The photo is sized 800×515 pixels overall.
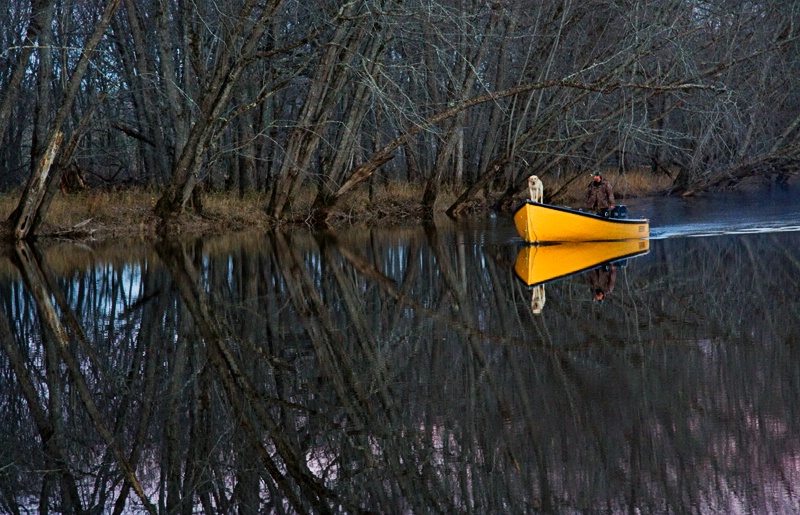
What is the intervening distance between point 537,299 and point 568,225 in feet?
29.0

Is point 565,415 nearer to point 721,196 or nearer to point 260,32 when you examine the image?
point 260,32

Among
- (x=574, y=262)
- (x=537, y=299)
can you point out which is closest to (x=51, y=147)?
(x=574, y=262)

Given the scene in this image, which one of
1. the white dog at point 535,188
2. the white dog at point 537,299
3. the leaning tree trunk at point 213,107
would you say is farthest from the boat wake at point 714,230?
the white dog at point 537,299

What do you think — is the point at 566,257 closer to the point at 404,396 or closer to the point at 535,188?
the point at 535,188

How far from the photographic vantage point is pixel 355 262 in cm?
1830

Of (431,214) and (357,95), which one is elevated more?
(357,95)

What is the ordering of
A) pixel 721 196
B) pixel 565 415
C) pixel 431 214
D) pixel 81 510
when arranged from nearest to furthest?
1. pixel 81 510
2. pixel 565 415
3. pixel 431 214
4. pixel 721 196

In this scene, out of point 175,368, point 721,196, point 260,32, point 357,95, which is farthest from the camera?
point 721,196

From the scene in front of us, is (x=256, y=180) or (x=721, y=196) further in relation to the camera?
(x=721, y=196)

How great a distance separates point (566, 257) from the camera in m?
18.8

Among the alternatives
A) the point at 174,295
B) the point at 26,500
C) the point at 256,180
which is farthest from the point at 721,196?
the point at 26,500

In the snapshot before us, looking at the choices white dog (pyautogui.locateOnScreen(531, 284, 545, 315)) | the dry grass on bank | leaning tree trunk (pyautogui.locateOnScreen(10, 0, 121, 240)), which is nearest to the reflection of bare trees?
white dog (pyautogui.locateOnScreen(531, 284, 545, 315))

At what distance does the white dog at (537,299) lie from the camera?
11646 mm

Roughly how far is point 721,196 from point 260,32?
23203mm
